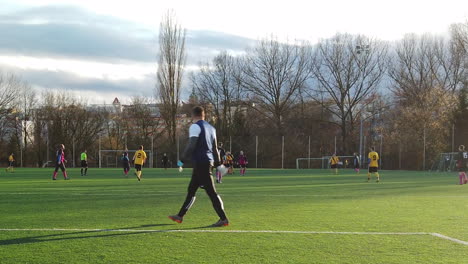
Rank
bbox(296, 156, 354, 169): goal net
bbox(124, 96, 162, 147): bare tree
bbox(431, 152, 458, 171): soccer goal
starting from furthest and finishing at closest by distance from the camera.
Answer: bbox(124, 96, 162, 147): bare tree → bbox(296, 156, 354, 169): goal net → bbox(431, 152, 458, 171): soccer goal

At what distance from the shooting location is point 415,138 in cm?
5378

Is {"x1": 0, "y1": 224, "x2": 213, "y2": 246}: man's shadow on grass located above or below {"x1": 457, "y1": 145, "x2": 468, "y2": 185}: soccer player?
below

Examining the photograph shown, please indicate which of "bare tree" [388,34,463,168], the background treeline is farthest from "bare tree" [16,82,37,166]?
"bare tree" [388,34,463,168]

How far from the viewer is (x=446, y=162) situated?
152ft

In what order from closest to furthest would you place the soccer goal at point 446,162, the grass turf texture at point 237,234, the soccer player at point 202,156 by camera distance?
the grass turf texture at point 237,234
the soccer player at point 202,156
the soccer goal at point 446,162

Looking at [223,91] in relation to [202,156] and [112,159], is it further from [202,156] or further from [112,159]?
[202,156]

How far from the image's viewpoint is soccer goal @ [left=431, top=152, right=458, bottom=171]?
4541cm

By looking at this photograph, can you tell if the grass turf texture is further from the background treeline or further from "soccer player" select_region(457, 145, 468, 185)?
the background treeline

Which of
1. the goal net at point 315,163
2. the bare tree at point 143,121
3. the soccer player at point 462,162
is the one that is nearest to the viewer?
the soccer player at point 462,162

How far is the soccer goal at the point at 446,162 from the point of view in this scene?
45406mm

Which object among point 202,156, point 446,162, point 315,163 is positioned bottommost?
point 315,163

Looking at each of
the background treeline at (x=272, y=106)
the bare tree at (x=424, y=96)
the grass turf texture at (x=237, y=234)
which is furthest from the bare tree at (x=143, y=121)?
the grass turf texture at (x=237, y=234)

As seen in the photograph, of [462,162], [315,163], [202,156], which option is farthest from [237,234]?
A: [315,163]

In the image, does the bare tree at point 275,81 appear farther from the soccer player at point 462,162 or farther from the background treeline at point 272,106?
the soccer player at point 462,162
